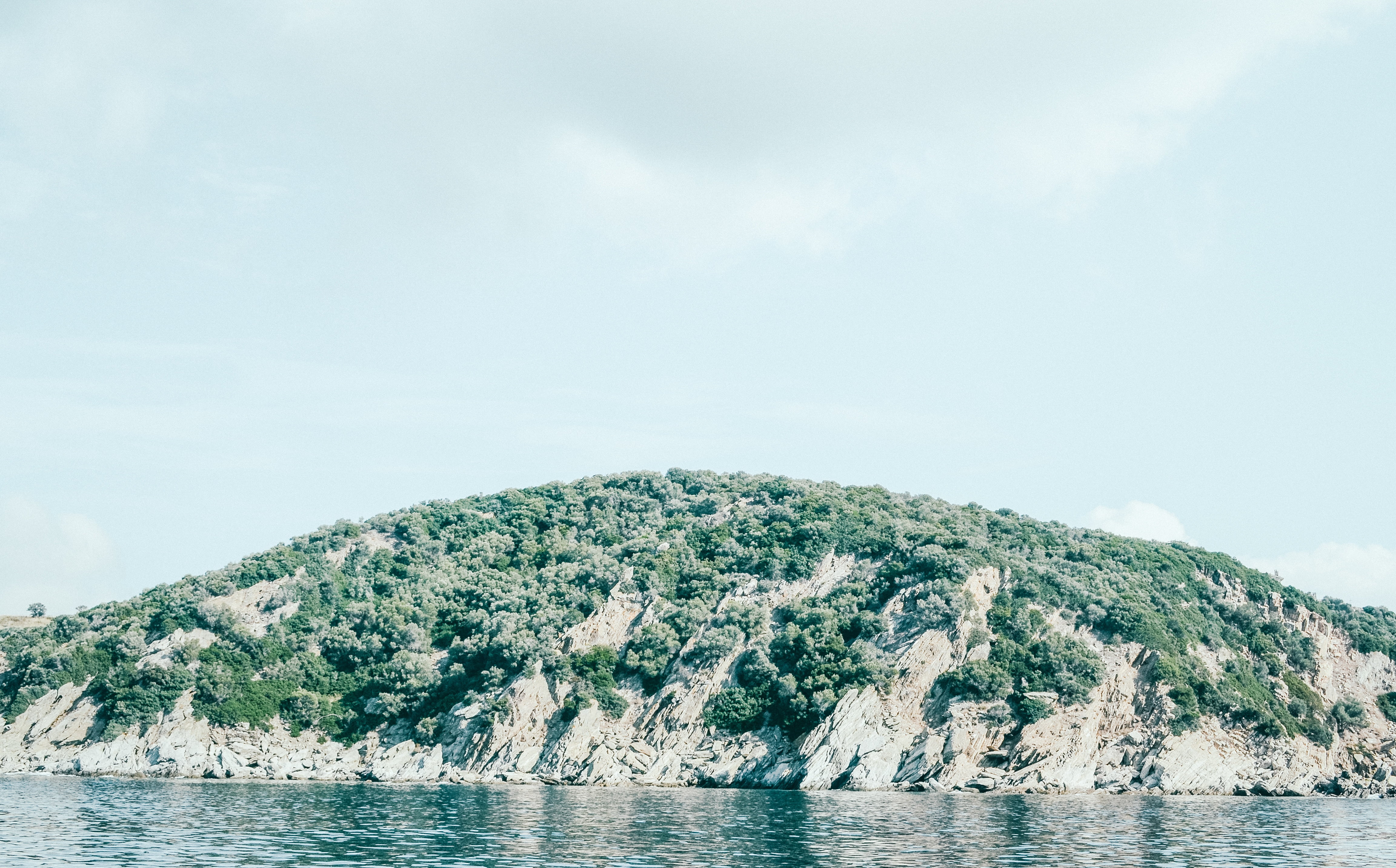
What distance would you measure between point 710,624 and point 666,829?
1972 inches

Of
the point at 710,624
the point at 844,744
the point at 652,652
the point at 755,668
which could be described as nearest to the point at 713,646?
the point at 755,668

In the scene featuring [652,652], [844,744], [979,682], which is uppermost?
[652,652]

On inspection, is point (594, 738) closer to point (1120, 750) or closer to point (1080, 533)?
point (1120, 750)

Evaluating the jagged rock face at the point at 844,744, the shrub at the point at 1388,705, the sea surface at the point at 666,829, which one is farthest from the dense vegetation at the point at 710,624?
the sea surface at the point at 666,829

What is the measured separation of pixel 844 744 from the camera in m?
77.8

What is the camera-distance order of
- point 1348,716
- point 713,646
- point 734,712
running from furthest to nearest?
point 713,646, point 1348,716, point 734,712

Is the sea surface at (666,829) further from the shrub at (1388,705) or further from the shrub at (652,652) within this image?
the shrub at (1388,705)

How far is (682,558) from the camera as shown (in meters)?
108

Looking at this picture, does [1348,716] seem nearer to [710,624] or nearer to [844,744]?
[844,744]

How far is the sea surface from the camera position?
35.8m

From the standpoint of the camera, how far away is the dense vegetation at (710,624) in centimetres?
8419

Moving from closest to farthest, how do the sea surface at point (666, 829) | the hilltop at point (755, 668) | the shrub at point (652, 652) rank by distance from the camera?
1. the sea surface at point (666, 829)
2. the hilltop at point (755, 668)
3. the shrub at point (652, 652)

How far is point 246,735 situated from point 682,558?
4293 centimetres

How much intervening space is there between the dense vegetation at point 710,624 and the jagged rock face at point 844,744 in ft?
4.57
